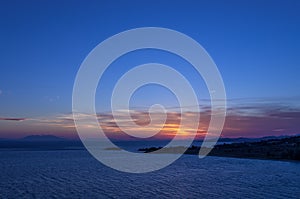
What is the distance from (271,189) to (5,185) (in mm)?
26974

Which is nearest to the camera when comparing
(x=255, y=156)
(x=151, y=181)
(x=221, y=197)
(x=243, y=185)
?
(x=221, y=197)

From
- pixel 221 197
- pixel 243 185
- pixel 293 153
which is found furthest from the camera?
pixel 293 153

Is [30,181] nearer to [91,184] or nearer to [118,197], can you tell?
[91,184]

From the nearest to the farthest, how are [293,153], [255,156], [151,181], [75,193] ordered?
[75,193], [151,181], [293,153], [255,156]

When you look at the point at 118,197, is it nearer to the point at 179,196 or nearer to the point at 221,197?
the point at 179,196

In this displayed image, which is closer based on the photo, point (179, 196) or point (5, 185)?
point (179, 196)

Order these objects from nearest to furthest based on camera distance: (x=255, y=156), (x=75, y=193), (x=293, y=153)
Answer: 1. (x=75, y=193)
2. (x=293, y=153)
3. (x=255, y=156)

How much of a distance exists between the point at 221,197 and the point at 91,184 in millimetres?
14739

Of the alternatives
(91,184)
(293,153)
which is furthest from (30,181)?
(293,153)

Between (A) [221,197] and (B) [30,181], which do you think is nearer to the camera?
(A) [221,197]

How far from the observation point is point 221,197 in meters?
28.4

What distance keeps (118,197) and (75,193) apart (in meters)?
4.53

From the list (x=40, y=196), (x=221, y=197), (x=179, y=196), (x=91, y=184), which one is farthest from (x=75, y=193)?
(x=221, y=197)

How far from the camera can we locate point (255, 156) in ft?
242
